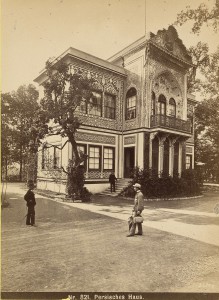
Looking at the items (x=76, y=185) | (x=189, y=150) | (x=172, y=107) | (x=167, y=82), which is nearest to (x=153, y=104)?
(x=167, y=82)

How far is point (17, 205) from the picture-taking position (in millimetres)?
7117

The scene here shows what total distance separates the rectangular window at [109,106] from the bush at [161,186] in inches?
143

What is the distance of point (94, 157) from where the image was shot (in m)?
14.5

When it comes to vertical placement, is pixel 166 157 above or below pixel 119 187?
above

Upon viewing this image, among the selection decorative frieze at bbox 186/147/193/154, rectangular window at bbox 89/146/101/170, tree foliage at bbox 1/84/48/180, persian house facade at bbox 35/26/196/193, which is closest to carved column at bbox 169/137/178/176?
persian house facade at bbox 35/26/196/193

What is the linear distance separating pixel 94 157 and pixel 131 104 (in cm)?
382

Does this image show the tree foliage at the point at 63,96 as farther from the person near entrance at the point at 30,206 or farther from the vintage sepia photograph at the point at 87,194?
the person near entrance at the point at 30,206

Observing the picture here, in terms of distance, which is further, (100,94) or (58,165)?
(100,94)

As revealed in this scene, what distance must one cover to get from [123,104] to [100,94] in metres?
1.68

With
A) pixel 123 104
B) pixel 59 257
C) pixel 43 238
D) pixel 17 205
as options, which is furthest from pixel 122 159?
pixel 59 257

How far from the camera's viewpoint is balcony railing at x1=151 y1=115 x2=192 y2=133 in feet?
48.1

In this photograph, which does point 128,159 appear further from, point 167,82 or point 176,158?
point 167,82

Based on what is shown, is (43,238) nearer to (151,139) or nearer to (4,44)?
(4,44)

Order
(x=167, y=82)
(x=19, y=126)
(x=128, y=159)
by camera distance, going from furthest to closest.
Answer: (x=167, y=82) → (x=128, y=159) → (x=19, y=126)
